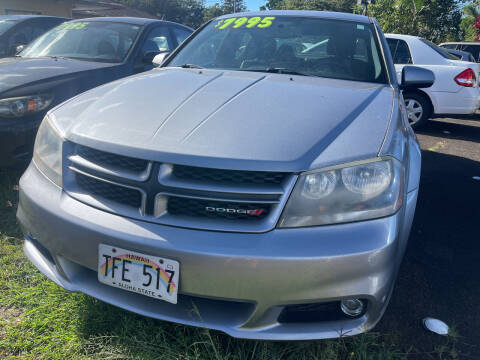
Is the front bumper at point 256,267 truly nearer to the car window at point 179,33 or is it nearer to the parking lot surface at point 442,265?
the parking lot surface at point 442,265

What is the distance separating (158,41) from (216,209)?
3682 mm

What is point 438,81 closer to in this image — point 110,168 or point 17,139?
point 17,139

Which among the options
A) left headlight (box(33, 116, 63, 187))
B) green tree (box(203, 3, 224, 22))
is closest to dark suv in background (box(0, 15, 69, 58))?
left headlight (box(33, 116, 63, 187))

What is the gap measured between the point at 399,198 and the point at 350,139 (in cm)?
28

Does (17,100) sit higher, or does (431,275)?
(17,100)

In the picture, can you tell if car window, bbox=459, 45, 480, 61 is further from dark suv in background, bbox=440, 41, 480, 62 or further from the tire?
the tire

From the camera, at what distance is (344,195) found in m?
1.40

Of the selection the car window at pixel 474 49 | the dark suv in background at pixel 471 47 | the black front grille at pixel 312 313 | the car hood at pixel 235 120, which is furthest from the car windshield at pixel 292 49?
the car window at pixel 474 49

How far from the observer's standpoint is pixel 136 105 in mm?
1785

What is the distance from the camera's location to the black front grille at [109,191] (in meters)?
1.48

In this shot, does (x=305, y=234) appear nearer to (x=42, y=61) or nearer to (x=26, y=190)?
(x=26, y=190)

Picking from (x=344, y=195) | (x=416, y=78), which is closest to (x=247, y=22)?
(x=416, y=78)

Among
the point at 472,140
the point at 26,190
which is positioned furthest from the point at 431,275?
the point at 472,140

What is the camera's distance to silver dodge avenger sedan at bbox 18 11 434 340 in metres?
1.31
